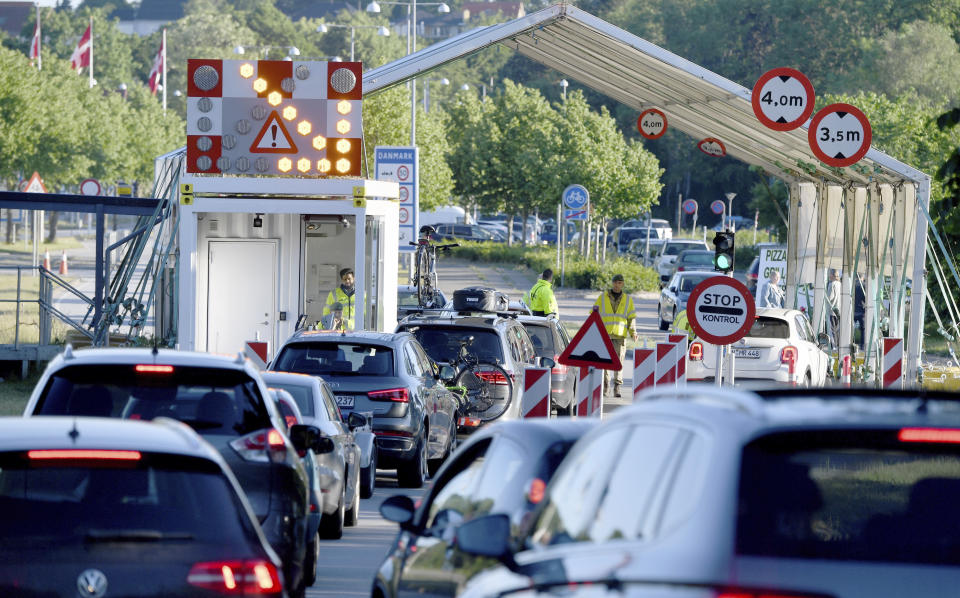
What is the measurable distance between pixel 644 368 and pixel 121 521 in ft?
38.7

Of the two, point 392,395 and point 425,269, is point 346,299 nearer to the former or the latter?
point 392,395

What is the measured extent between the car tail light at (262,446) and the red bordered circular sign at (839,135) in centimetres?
945

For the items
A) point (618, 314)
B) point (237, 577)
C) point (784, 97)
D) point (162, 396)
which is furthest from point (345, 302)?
point (237, 577)

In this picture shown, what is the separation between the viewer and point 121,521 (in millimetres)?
5605

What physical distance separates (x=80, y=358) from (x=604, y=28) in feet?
44.4

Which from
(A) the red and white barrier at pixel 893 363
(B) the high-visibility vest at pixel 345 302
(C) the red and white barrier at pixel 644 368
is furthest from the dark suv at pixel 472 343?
(A) the red and white barrier at pixel 893 363

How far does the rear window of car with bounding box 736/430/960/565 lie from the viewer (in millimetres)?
3898

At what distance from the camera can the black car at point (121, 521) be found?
17.6ft

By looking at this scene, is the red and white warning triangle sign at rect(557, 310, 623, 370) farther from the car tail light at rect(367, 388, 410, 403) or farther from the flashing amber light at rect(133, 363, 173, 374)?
the flashing amber light at rect(133, 363, 173, 374)

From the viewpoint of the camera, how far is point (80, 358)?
8266 millimetres

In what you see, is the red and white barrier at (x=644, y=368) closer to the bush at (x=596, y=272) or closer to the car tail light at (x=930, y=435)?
the car tail light at (x=930, y=435)

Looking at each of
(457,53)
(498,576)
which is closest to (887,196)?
(457,53)

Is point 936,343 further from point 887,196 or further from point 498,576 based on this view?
point 498,576

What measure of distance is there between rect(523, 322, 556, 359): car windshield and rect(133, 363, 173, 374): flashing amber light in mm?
13976
